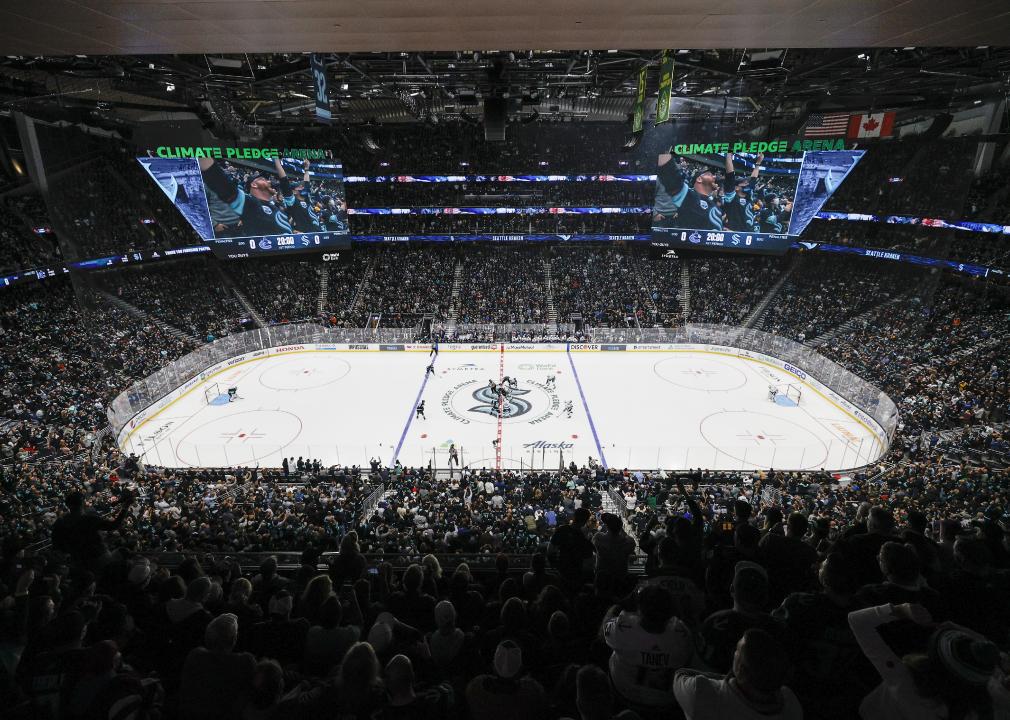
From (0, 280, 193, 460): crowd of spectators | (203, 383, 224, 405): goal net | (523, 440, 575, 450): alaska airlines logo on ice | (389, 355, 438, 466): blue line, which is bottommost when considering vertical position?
(203, 383, 224, 405): goal net

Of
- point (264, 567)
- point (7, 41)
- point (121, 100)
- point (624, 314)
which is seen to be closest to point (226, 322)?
point (121, 100)

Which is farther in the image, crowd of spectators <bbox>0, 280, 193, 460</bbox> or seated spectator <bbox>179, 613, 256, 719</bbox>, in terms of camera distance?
crowd of spectators <bbox>0, 280, 193, 460</bbox>

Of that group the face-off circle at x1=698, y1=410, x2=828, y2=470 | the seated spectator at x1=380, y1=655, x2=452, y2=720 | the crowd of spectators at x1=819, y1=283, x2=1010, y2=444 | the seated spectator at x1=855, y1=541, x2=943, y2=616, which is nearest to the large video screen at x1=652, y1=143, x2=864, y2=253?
the crowd of spectators at x1=819, y1=283, x2=1010, y2=444

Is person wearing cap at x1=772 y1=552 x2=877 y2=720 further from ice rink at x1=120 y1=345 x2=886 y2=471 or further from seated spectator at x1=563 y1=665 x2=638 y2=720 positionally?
ice rink at x1=120 y1=345 x2=886 y2=471

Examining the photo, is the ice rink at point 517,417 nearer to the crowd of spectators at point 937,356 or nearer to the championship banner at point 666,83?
the crowd of spectators at point 937,356

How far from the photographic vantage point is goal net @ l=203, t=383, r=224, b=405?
83.3 feet

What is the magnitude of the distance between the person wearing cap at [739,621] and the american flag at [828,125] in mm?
28072

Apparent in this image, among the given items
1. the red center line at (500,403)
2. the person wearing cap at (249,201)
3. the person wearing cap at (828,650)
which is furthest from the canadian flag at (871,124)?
the person wearing cap at (249,201)

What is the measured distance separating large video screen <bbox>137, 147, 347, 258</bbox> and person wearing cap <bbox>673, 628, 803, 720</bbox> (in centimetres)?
3346

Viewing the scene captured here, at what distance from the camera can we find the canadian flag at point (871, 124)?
22191 millimetres

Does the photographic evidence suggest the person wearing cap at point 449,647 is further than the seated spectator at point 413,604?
No

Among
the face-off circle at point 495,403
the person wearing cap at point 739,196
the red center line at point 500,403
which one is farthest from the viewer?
the person wearing cap at point 739,196

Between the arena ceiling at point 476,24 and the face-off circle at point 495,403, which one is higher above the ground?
the arena ceiling at point 476,24

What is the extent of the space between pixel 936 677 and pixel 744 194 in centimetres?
3328
